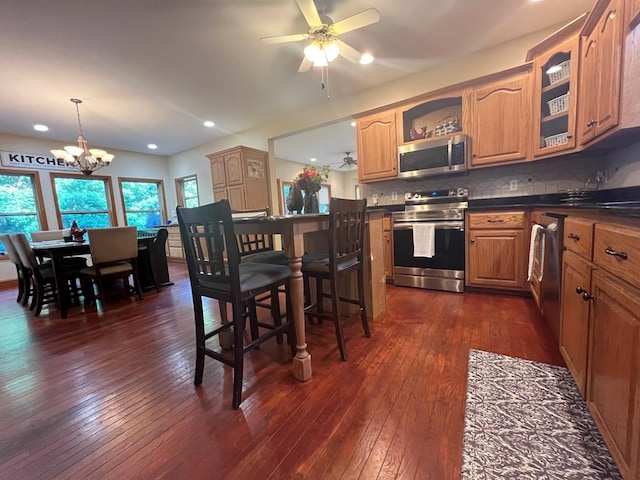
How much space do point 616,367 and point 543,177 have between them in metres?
2.62

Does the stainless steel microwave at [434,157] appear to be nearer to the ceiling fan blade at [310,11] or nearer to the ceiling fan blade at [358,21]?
the ceiling fan blade at [358,21]

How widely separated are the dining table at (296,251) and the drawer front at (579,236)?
121 centimetres

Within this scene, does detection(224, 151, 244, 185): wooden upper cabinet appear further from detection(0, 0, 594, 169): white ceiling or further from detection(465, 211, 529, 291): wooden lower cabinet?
detection(465, 211, 529, 291): wooden lower cabinet

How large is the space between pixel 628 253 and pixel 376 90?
3.39 m

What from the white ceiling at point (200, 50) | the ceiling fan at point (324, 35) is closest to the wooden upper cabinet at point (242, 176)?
the white ceiling at point (200, 50)

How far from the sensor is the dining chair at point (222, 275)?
1227 mm

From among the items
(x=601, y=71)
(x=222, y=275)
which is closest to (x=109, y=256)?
(x=222, y=275)

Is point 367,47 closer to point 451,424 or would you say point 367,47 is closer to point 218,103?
point 218,103

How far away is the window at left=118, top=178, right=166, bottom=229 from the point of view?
19.6 ft

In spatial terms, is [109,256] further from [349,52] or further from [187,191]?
[187,191]

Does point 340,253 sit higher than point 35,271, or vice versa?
point 340,253

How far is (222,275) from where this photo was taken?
1297mm

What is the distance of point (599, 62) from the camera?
175 cm

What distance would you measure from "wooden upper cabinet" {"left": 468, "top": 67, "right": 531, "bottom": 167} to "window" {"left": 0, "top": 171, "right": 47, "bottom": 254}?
23.7 ft
